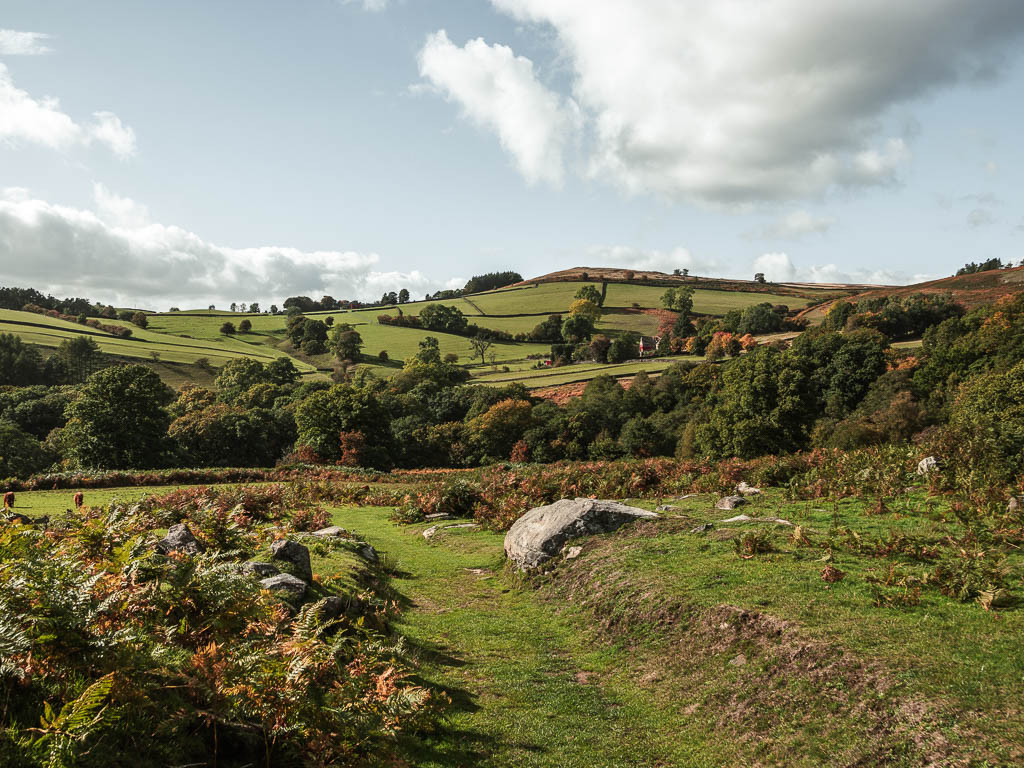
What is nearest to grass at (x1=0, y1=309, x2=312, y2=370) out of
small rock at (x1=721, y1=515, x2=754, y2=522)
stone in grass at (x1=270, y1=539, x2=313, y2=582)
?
stone in grass at (x1=270, y1=539, x2=313, y2=582)

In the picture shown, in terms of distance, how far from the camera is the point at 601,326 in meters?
131

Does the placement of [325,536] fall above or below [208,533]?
below

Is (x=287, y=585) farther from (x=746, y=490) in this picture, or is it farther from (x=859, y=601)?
(x=746, y=490)

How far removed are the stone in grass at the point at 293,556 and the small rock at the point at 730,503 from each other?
1450 centimetres

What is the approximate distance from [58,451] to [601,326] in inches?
4104

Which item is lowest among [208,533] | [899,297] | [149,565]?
[208,533]

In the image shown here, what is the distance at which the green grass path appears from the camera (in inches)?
302

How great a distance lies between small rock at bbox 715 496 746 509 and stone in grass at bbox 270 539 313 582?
1450 cm

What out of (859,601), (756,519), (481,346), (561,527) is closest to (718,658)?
(859,601)

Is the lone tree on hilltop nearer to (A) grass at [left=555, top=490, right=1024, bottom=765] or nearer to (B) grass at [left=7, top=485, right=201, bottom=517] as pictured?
(B) grass at [left=7, top=485, right=201, bottom=517]

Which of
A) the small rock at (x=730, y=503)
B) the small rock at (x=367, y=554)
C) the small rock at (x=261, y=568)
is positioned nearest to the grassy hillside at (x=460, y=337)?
the small rock at (x=730, y=503)

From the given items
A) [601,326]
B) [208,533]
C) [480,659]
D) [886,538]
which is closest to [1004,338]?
[886,538]

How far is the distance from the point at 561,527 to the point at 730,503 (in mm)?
7110

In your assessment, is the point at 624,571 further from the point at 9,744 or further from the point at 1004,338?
the point at 1004,338
